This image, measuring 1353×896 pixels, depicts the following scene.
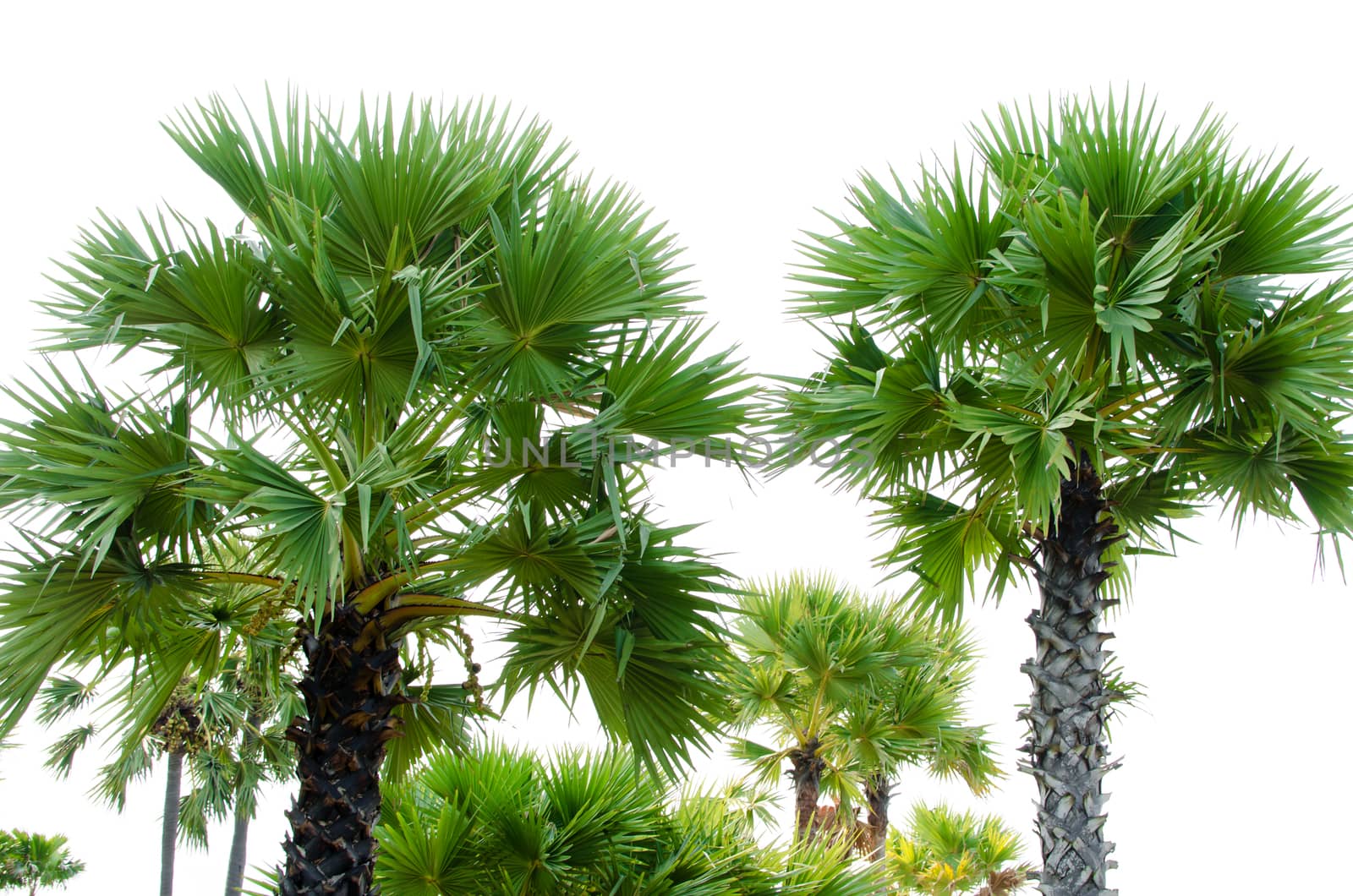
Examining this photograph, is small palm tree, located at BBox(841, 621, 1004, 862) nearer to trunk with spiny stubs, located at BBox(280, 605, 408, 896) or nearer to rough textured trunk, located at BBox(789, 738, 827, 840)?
rough textured trunk, located at BBox(789, 738, 827, 840)

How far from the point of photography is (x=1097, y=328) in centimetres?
466

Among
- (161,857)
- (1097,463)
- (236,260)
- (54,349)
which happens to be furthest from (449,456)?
(161,857)

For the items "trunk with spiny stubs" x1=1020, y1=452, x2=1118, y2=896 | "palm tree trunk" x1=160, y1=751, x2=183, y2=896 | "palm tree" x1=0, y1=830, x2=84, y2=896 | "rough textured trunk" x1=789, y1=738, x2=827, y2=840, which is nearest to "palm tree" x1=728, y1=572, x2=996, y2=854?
"rough textured trunk" x1=789, y1=738, x2=827, y2=840

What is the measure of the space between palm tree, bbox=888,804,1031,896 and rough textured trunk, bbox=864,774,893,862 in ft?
1.70

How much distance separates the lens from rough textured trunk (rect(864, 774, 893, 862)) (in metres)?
9.06

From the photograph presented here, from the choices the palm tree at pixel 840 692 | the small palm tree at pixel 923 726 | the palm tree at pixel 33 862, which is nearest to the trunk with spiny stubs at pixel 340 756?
the palm tree at pixel 840 692

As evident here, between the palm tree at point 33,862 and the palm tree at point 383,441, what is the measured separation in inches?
457

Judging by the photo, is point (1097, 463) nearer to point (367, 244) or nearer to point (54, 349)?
point (367, 244)

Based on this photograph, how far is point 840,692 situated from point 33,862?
1167cm

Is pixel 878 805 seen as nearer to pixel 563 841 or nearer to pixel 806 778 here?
pixel 806 778

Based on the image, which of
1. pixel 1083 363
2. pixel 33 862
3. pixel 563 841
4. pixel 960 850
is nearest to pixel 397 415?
pixel 563 841

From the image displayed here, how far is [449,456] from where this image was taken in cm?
374

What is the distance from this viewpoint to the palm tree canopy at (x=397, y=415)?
371 cm

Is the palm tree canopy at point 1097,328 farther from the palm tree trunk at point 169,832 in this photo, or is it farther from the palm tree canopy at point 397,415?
the palm tree trunk at point 169,832
